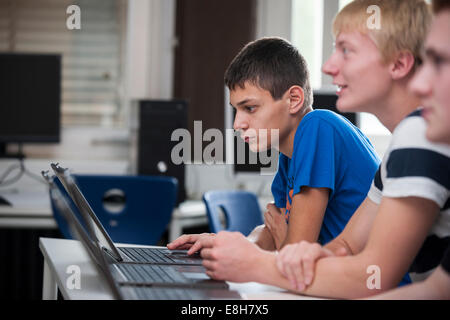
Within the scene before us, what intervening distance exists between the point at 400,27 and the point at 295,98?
477mm

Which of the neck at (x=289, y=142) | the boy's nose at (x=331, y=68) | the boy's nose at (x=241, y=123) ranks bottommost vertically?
the neck at (x=289, y=142)

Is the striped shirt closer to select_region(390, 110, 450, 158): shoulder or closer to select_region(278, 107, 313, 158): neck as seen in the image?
select_region(390, 110, 450, 158): shoulder

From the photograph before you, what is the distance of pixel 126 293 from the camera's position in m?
0.73

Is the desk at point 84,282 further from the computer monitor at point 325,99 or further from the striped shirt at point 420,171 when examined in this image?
the computer monitor at point 325,99

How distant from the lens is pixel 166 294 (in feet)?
2.43

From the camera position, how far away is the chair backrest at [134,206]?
2.22m

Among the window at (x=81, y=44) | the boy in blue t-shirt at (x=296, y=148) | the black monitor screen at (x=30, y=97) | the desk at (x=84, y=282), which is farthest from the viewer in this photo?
the window at (x=81, y=44)

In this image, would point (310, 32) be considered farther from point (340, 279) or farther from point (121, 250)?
point (340, 279)

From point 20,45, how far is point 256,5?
1.32 meters

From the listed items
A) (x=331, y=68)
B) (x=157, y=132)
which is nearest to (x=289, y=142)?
(x=331, y=68)

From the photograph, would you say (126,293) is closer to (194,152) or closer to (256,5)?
(194,152)

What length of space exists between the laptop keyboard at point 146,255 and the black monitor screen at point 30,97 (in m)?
1.91

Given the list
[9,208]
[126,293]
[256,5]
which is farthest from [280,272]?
[256,5]

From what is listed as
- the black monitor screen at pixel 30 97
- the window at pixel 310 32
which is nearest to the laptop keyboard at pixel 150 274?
the black monitor screen at pixel 30 97
